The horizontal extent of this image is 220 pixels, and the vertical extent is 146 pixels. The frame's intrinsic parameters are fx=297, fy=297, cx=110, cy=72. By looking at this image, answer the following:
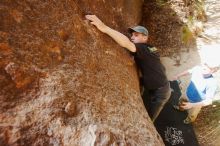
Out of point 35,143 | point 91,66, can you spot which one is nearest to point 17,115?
point 35,143

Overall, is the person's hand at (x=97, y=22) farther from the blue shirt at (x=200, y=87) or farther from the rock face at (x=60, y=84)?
the blue shirt at (x=200, y=87)

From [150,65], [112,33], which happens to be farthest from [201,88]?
[112,33]

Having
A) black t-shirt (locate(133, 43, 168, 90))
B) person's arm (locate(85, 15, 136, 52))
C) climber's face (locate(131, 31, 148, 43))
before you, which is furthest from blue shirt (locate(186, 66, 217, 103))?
person's arm (locate(85, 15, 136, 52))

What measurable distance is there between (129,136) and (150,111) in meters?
1.95

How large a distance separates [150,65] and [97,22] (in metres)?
1.13

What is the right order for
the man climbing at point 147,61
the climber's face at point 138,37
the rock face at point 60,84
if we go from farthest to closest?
the climber's face at point 138,37 < the man climbing at point 147,61 < the rock face at point 60,84

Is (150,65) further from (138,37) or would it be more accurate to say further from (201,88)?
(201,88)

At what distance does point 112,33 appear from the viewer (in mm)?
3600

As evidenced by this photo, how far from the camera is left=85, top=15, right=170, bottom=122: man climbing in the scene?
3640mm

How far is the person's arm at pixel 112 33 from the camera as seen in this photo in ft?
11.4

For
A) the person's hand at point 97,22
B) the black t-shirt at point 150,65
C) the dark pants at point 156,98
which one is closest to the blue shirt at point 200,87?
the dark pants at point 156,98

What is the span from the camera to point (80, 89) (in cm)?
286

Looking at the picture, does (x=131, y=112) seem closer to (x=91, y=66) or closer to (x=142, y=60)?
(x=91, y=66)

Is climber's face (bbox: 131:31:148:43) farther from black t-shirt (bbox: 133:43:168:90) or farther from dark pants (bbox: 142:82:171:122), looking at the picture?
dark pants (bbox: 142:82:171:122)
